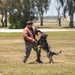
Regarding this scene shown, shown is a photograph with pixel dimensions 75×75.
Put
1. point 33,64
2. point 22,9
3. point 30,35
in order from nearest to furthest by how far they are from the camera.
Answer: point 33,64, point 30,35, point 22,9

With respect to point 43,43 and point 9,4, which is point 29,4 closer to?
point 9,4

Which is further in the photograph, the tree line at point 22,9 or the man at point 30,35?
the tree line at point 22,9

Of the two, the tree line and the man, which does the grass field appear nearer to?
the man

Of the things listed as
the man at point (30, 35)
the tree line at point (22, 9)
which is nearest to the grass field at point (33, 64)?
the man at point (30, 35)

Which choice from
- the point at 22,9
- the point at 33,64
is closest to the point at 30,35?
the point at 33,64

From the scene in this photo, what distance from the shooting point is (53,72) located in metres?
11.9

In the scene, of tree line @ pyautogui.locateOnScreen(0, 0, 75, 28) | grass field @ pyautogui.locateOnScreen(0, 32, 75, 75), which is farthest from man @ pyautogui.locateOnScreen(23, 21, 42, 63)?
tree line @ pyautogui.locateOnScreen(0, 0, 75, 28)

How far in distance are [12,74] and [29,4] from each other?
58081 millimetres

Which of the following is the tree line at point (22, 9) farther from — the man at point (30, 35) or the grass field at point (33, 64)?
the man at point (30, 35)

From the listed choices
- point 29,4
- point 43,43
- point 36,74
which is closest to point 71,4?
point 29,4

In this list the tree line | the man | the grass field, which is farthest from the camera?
the tree line

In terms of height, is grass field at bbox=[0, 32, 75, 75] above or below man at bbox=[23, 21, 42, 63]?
below

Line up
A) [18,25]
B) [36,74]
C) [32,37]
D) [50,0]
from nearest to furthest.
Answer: [36,74] < [32,37] < [18,25] < [50,0]

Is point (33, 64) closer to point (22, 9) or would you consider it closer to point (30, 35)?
point (30, 35)
